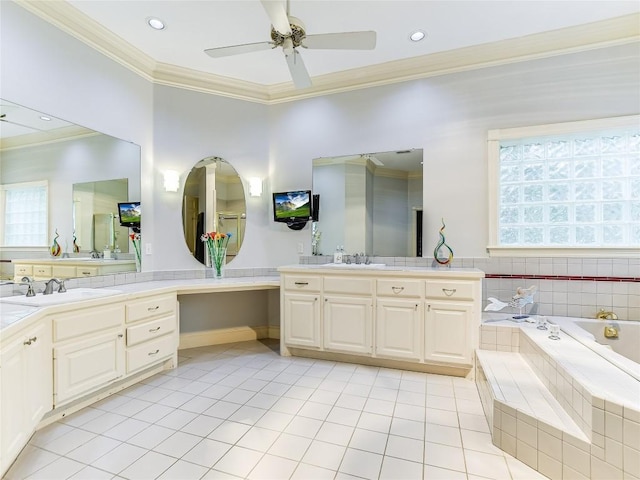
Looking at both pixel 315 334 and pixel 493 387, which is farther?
pixel 315 334

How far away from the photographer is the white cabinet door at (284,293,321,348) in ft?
10.3

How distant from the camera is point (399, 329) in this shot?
2.83 m

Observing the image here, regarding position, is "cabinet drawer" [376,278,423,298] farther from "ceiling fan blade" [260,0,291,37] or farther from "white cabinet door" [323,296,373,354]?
"ceiling fan blade" [260,0,291,37]

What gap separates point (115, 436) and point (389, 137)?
341 cm

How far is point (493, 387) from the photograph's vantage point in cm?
202

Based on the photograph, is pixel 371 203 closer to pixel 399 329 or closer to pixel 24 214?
pixel 399 329

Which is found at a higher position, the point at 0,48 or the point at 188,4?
the point at 188,4

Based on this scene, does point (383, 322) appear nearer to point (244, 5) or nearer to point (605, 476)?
point (605, 476)

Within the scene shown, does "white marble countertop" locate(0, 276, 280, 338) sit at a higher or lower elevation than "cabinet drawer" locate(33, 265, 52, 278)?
lower

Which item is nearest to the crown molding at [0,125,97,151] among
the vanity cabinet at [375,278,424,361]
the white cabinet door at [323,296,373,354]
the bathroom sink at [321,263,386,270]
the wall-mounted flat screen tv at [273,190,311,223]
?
the wall-mounted flat screen tv at [273,190,311,223]

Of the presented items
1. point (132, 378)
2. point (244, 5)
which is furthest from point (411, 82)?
point (132, 378)

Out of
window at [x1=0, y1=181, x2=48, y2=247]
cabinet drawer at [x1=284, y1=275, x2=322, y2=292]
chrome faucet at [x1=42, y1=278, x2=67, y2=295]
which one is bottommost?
cabinet drawer at [x1=284, y1=275, x2=322, y2=292]

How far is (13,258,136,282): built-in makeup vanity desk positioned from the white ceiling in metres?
2.04

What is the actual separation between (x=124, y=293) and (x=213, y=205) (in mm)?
1510
